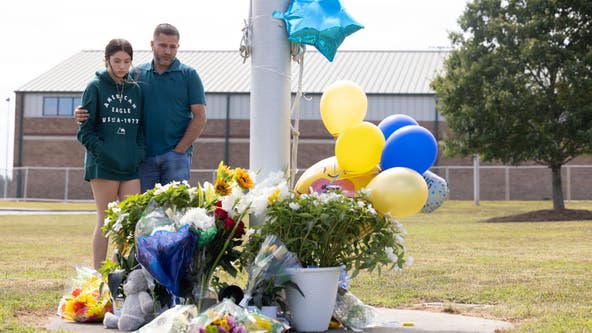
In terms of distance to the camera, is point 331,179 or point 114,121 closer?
point 331,179

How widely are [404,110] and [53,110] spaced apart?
18.9 m

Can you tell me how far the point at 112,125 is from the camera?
5.81 m

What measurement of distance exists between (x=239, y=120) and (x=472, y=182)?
1238 cm

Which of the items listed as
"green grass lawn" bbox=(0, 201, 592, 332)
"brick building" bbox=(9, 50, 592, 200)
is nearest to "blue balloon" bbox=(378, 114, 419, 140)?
"green grass lawn" bbox=(0, 201, 592, 332)

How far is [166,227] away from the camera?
486 cm

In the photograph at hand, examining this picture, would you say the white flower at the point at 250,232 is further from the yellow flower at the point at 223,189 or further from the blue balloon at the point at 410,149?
the blue balloon at the point at 410,149

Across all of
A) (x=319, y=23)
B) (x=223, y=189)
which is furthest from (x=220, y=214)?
(x=319, y=23)

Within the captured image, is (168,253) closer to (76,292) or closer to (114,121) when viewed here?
(76,292)

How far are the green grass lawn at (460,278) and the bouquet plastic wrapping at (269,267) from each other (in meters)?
1.41

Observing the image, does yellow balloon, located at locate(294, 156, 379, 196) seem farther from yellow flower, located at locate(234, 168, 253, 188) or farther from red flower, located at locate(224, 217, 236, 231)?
red flower, located at locate(224, 217, 236, 231)

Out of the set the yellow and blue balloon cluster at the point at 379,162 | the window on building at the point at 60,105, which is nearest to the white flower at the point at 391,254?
the yellow and blue balloon cluster at the point at 379,162

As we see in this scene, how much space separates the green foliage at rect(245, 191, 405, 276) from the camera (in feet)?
16.2

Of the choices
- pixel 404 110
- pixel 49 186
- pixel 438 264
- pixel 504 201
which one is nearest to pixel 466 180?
pixel 504 201

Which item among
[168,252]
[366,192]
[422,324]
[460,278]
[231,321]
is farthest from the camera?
[460,278]
